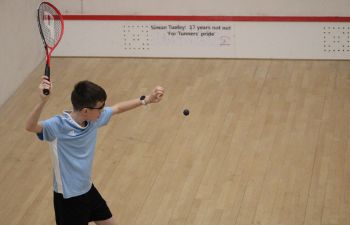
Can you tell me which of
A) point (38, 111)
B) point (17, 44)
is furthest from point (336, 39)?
point (38, 111)

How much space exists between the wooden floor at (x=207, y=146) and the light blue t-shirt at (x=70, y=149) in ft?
3.85

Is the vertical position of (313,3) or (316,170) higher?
(313,3)

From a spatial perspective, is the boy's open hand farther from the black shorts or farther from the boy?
the black shorts

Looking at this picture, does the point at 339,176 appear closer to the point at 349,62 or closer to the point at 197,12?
the point at 349,62

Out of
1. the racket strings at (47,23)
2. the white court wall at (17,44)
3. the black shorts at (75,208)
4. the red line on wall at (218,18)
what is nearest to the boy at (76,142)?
the black shorts at (75,208)

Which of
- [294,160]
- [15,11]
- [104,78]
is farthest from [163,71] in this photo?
[294,160]

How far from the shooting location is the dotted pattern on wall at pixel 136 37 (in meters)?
7.66

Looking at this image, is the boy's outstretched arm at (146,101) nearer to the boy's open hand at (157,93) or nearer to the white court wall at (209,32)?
the boy's open hand at (157,93)

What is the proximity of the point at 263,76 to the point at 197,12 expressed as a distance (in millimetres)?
977

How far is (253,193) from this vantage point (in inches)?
206

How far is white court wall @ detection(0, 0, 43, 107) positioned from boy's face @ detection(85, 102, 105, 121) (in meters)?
3.32

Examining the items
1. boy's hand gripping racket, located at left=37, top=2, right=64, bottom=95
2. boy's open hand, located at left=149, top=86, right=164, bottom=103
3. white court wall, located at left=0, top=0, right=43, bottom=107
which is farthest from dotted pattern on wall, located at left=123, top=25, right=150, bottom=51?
boy's open hand, located at left=149, top=86, right=164, bottom=103

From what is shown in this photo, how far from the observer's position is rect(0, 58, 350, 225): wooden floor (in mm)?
5098

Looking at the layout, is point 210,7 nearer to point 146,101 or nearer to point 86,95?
point 146,101
